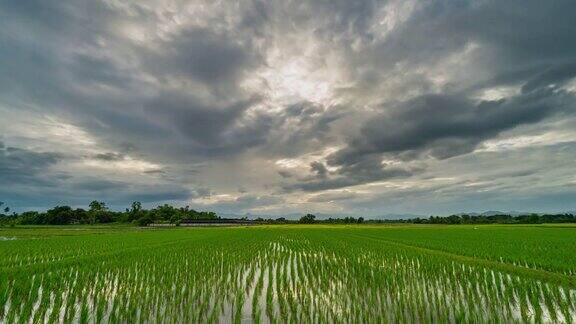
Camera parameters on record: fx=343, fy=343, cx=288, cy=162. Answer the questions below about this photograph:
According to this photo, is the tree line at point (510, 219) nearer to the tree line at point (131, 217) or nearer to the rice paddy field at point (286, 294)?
the tree line at point (131, 217)

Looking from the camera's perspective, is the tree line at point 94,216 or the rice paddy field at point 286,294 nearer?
the rice paddy field at point 286,294

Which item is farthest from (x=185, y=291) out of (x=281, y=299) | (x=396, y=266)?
(x=396, y=266)

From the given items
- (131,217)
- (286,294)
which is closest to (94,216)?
(131,217)

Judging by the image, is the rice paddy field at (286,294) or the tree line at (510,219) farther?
the tree line at (510,219)

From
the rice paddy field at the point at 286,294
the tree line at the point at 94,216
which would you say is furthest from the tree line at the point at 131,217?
the rice paddy field at the point at 286,294

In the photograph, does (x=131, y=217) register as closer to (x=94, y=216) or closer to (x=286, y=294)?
(x=94, y=216)

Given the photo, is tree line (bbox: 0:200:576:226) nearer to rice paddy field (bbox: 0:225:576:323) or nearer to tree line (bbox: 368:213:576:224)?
tree line (bbox: 368:213:576:224)

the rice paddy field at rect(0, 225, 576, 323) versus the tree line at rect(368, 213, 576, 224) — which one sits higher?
the tree line at rect(368, 213, 576, 224)

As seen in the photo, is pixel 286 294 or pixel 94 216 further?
pixel 94 216

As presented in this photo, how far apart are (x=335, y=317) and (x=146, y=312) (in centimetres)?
379

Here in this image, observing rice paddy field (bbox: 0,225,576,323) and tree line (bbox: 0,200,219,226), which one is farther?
tree line (bbox: 0,200,219,226)

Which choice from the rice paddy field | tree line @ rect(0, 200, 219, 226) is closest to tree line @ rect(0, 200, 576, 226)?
tree line @ rect(0, 200, 219, 226)

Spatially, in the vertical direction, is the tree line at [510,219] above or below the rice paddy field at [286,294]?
above

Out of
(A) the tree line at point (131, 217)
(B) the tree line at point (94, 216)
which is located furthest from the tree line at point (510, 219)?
(B) the tree line at point (94, 216)
